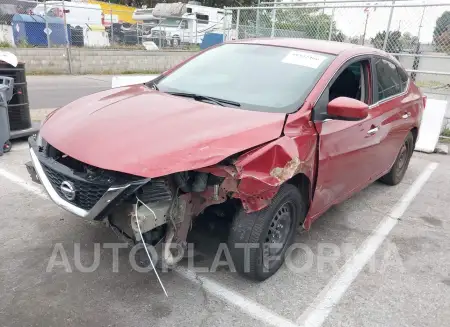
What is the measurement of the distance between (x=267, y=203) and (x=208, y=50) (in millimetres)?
2058

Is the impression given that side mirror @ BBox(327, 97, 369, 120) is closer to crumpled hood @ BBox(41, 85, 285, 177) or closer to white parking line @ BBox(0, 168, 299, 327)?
crumpled hood @ BBox(41, 85, 285, 177)

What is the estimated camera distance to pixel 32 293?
2.82m

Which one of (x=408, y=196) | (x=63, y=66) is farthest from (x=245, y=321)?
(x=63, y=66)

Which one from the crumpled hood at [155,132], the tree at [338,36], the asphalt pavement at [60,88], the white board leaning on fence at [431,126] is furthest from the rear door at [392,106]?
the asphalt pavement at [60,88]

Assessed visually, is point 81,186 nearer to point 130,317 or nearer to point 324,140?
point 130,317

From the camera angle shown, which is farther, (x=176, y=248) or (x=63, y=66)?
(x=63, y=66)

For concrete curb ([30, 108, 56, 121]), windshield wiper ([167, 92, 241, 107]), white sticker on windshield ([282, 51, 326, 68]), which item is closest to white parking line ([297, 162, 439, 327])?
windshield wiper ([167, 92, 241, 107])

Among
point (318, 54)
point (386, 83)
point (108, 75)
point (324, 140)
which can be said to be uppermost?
point (318, 54)

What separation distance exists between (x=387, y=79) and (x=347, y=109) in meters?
1.59

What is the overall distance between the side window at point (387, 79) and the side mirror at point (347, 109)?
1115mm

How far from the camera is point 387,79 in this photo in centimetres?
432

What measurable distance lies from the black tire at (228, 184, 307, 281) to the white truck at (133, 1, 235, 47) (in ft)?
56.5

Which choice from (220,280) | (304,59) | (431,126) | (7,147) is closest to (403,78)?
(304,59)

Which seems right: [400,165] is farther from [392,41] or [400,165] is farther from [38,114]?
[38,114]
